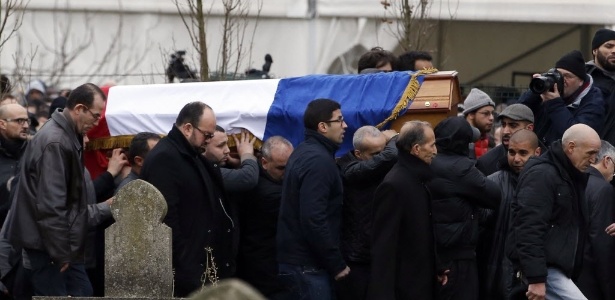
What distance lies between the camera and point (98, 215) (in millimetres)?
10547

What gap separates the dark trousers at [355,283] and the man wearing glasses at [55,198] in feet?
5.71

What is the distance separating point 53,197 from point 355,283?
6.89 feet

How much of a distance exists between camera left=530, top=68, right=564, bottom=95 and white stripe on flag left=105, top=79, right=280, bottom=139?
1.90 meters

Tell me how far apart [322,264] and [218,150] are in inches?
45.2

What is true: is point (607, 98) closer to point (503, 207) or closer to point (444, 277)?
point (503, 207)

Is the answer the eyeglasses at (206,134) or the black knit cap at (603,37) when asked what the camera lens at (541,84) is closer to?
the black knit cap at (603,37)

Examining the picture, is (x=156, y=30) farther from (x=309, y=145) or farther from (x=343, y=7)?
(x=309, y=145)

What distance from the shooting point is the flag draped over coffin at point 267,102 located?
1101 centimetres

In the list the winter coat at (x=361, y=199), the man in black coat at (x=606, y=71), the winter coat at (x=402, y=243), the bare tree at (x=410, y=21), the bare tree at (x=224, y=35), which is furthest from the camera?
the bare tree at (x=410, y=21)

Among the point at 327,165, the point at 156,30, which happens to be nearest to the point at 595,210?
the point at 327,165

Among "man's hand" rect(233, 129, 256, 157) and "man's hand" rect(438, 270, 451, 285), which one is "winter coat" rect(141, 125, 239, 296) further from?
"man's hand" rect(438, 270, 451, 285)

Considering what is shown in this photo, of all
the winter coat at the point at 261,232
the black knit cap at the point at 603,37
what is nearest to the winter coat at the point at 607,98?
the black knit cap at the point at 603,37

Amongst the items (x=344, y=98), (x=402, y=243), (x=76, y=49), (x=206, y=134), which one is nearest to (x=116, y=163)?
(x=206, y=134)

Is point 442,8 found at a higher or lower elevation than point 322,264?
higher
